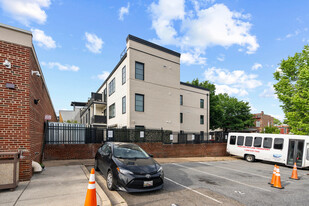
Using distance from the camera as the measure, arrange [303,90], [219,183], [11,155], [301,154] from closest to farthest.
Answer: [11,155]
[219,183]
[301,154]
[303,90]

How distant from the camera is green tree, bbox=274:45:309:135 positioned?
17942mm

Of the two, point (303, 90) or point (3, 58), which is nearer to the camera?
point (3, 58)

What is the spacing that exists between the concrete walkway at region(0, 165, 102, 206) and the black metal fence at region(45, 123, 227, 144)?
4885mm

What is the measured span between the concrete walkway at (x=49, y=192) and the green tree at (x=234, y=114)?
111 ft

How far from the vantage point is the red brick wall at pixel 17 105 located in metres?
5.96

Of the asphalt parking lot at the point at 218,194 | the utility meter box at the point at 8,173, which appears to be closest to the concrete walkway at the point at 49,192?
the utility meter box at the point at 8,173

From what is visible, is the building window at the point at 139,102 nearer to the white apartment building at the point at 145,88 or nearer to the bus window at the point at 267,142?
the white apartment building at the point at 145,88

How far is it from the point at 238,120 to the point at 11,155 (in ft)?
121

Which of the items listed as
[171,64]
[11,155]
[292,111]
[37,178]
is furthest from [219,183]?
[292,111]

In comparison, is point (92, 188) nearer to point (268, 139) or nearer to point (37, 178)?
point (37, 178)

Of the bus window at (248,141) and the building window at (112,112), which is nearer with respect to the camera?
the bus window at (248,141)

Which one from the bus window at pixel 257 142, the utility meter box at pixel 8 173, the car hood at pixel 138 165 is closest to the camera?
the utility meter box at pixel 8 173

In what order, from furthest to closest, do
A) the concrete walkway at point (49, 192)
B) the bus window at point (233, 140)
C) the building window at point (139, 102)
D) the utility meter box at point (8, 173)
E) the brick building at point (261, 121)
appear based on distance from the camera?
the brick building at point (261, 121)
the building window at point (139, 102)
the bus window at point (233, 140)
the utility meter box at point (8, 173)
the concrete walkway at point (49, 192)

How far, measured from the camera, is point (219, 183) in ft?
24.3
